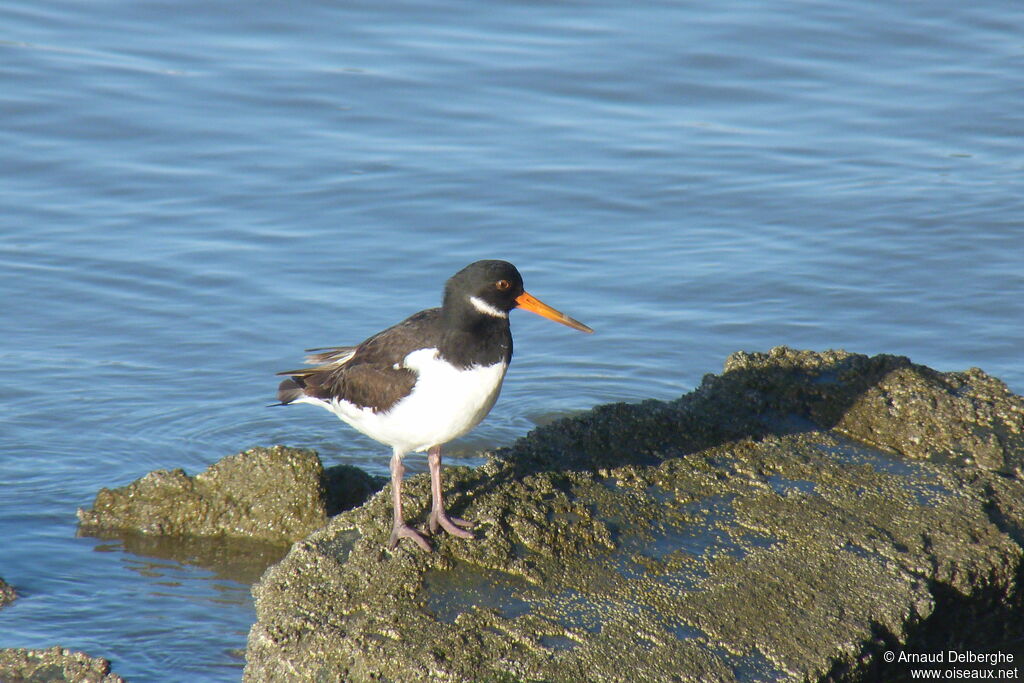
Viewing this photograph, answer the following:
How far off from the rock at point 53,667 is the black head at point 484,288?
216 centimetres

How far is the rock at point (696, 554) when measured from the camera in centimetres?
440

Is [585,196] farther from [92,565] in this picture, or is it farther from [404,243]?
[92,565]

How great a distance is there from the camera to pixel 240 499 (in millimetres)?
6691

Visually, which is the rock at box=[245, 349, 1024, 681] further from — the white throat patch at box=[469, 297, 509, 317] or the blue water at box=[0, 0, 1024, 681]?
the blue water at box=[0, 0, 1024, 681]

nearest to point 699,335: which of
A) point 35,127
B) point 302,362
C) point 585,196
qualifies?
point 585,196

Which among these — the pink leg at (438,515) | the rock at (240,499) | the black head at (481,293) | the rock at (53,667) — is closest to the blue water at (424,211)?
the rock at (240,499)

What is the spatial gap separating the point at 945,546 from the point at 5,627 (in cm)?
441

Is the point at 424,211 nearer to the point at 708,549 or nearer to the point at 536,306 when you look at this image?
the point at 536,306

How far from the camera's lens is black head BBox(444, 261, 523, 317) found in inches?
208

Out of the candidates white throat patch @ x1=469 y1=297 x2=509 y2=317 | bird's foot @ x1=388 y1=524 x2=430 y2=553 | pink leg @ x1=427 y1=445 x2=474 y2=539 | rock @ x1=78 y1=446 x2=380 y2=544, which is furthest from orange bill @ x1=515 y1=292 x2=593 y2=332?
rock @ x1=78 y1=446 x2=380 y2=544

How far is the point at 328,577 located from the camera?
4.65m

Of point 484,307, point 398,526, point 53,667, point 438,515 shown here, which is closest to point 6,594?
point 53,667

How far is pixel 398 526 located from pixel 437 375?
669 millimetres

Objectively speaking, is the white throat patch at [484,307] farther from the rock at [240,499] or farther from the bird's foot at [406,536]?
the rock at [240,499]
